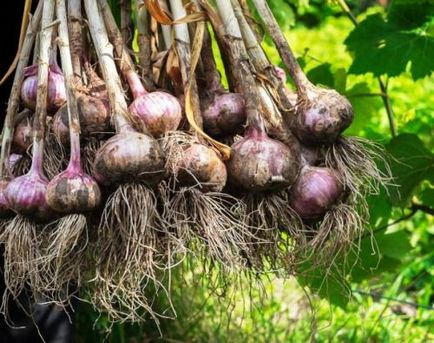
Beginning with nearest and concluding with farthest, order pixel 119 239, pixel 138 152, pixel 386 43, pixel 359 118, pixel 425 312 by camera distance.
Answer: pixel 138 152
pixel 119 239
pixel 386 43
pixel 359 118
pixel 425 312

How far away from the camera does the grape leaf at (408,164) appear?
6.07ft

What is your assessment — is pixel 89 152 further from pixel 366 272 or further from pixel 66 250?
pixel 366 272

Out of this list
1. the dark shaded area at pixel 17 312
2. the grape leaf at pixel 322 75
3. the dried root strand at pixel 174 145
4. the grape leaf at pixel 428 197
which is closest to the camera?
the dried root strand at pixel 174 145

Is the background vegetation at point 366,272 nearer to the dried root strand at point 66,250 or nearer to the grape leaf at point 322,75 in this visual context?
the grape leaf at point 322,75

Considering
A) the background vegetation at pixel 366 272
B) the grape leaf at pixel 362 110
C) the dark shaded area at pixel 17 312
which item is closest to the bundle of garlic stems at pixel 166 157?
the background vegetation at pixel 366 272

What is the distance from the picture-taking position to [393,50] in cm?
187

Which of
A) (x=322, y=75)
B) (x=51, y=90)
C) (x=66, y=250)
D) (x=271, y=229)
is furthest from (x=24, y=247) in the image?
(x=322, y=75)

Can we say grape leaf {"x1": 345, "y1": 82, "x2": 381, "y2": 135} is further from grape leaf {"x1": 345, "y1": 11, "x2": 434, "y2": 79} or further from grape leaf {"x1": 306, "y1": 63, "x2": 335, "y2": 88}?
grape leaf {"x1": 345, "y1": 11, "x2": 434, "y2": 79}

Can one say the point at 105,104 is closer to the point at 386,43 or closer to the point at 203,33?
the point at 203,33

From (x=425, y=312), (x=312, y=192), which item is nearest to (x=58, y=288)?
(x=312, y=192)

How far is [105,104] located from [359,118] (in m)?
1.54

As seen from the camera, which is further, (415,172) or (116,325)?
(116,325)

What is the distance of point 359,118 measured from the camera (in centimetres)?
255

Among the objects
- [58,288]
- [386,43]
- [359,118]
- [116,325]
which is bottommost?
[116,325]
